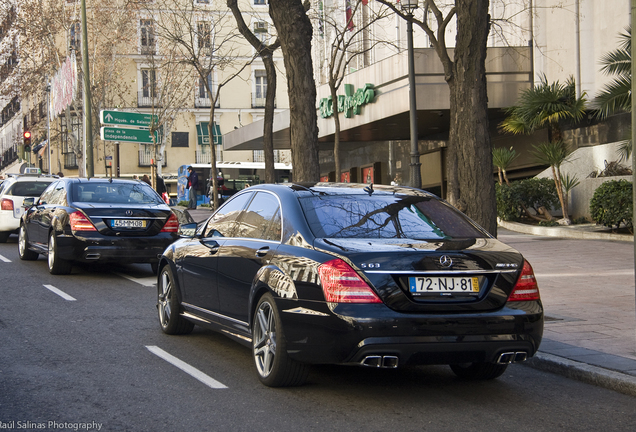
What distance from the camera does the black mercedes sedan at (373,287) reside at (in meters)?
5.42

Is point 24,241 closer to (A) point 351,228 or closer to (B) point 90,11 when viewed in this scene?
(A) point 351,228

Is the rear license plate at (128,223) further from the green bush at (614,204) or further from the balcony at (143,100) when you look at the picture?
the balcony at (143,100)

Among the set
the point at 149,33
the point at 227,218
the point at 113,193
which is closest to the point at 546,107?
the point at 113,193

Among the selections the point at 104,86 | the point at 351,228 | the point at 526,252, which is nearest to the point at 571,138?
the point at 526,252

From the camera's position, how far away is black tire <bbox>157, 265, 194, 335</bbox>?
8.16 m

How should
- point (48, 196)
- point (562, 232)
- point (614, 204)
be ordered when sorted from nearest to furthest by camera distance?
point (48, 196)
point (614, 204)
point (562, 232)

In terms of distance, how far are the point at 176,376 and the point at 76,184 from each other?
27.1 ft

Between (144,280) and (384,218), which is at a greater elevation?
(384,218)

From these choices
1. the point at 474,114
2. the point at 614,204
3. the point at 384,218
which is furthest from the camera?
the point at 614,204

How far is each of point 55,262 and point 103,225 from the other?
115 cm

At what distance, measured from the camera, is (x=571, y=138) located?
25797mm

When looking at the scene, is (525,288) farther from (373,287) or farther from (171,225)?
(171,225)

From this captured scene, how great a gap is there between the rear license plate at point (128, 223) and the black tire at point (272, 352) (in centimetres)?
716

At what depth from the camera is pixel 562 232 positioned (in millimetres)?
20734
